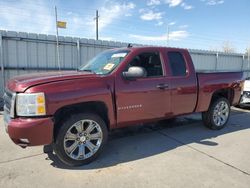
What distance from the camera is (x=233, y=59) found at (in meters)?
17.4

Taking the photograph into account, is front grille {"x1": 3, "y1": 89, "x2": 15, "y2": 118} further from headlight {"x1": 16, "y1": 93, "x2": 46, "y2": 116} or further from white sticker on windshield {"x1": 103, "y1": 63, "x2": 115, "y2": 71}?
white sticker on windshield {"x1": 103, "y1": 63, "x2": 115, "y2": 71}

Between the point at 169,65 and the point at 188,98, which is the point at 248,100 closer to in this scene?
the point at 188,98

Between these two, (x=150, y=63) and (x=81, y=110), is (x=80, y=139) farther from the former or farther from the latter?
(x=150, y=63)

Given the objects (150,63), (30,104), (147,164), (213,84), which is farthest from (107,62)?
(213,84)

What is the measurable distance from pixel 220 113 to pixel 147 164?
3.03 meters

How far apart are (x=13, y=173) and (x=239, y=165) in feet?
11.8

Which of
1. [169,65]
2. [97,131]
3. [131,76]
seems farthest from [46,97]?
[169,65]

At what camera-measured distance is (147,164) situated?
375 centimetres

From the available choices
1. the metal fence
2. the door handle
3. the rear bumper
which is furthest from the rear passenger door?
the metal fence

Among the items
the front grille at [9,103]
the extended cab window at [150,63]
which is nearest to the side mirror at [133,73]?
the extended cab window at [150,63]

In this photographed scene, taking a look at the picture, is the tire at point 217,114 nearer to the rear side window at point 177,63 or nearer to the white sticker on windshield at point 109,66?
the rear side window at point 177,63

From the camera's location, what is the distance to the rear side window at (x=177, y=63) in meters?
4.79

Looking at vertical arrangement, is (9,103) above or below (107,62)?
below

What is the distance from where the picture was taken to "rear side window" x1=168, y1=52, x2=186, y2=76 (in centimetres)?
479
